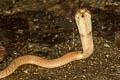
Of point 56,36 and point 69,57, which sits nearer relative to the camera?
point 69,57

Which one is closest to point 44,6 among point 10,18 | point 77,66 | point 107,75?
point 10,18

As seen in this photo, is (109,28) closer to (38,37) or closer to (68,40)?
(68,40)

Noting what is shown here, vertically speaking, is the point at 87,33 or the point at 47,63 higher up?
the point at 87,33

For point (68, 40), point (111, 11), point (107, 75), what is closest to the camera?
point (107, 75)
